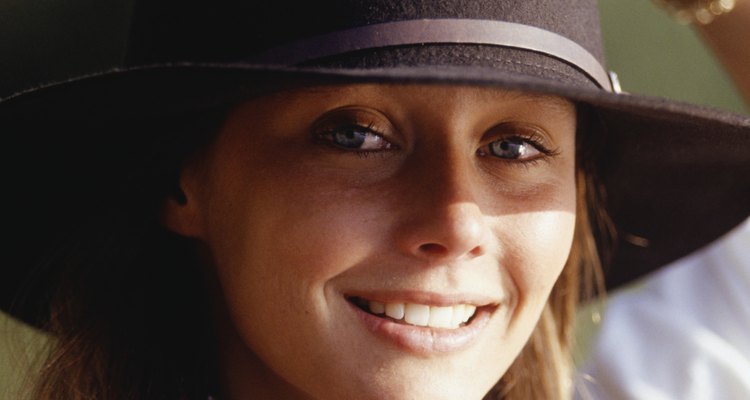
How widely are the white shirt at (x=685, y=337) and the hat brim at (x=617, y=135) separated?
182 millimetres

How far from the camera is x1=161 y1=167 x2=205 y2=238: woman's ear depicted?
1.69 meters

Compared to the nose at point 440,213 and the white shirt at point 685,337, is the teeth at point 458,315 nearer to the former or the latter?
the nose at point 440,213

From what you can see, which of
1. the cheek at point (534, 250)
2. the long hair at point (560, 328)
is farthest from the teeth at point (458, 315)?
the long hair at point (560, 328)

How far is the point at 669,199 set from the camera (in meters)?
2.16

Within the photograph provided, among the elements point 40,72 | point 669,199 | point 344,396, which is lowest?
point 344,396

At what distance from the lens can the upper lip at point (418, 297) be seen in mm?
1476

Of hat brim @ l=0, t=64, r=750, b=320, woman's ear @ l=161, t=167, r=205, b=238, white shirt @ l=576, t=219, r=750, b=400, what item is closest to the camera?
hat brim @ l=0, t=64, r=750, b=320

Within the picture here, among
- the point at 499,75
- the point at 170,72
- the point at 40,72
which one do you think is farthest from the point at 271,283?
the point at 40,72

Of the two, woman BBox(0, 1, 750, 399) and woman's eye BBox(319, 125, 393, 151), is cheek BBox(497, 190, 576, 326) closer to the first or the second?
woman BBox(0, 1, 750, 399)

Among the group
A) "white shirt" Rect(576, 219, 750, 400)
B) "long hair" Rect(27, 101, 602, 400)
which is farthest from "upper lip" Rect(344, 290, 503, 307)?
"white shirt" Rect(576, 219, 750, 400)

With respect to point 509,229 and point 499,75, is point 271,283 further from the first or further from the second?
point 499,75

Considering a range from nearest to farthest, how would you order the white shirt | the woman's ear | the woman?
the woman, the woman's ear, the white shirt

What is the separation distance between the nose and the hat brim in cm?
19

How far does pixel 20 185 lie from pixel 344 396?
79cm
